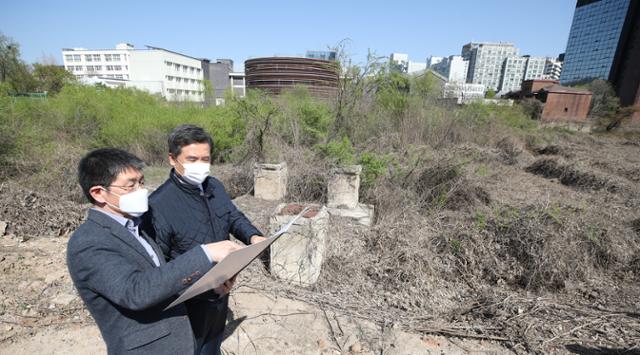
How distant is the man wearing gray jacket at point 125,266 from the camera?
986mm

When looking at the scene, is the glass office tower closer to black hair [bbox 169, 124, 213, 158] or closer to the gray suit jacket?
black hair [bbox 169, 124, 213, 158]

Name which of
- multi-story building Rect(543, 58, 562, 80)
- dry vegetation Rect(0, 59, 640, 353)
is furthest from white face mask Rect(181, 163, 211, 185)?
multi-story building Rect(543, 58, 562, 80)

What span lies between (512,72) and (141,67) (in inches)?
3391

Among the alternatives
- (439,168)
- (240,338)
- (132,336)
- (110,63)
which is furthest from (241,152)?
(110,63)

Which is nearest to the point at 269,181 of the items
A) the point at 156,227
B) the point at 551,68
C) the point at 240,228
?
the point at 240,228

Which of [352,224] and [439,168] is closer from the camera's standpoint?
[352,224]

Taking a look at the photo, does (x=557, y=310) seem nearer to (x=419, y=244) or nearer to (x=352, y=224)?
(x=419, y=244)

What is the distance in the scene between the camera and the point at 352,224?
450 centimetres

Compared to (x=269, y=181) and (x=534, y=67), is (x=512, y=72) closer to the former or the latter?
(x=534, y=67)

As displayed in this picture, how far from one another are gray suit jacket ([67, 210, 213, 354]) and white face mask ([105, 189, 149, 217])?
8 cm

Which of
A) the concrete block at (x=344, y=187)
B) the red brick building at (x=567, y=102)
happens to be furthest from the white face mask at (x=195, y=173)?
the red brick building at (x=567, y=102)

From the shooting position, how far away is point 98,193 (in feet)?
3.78

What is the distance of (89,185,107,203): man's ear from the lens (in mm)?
1143

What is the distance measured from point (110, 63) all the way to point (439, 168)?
63294mm
